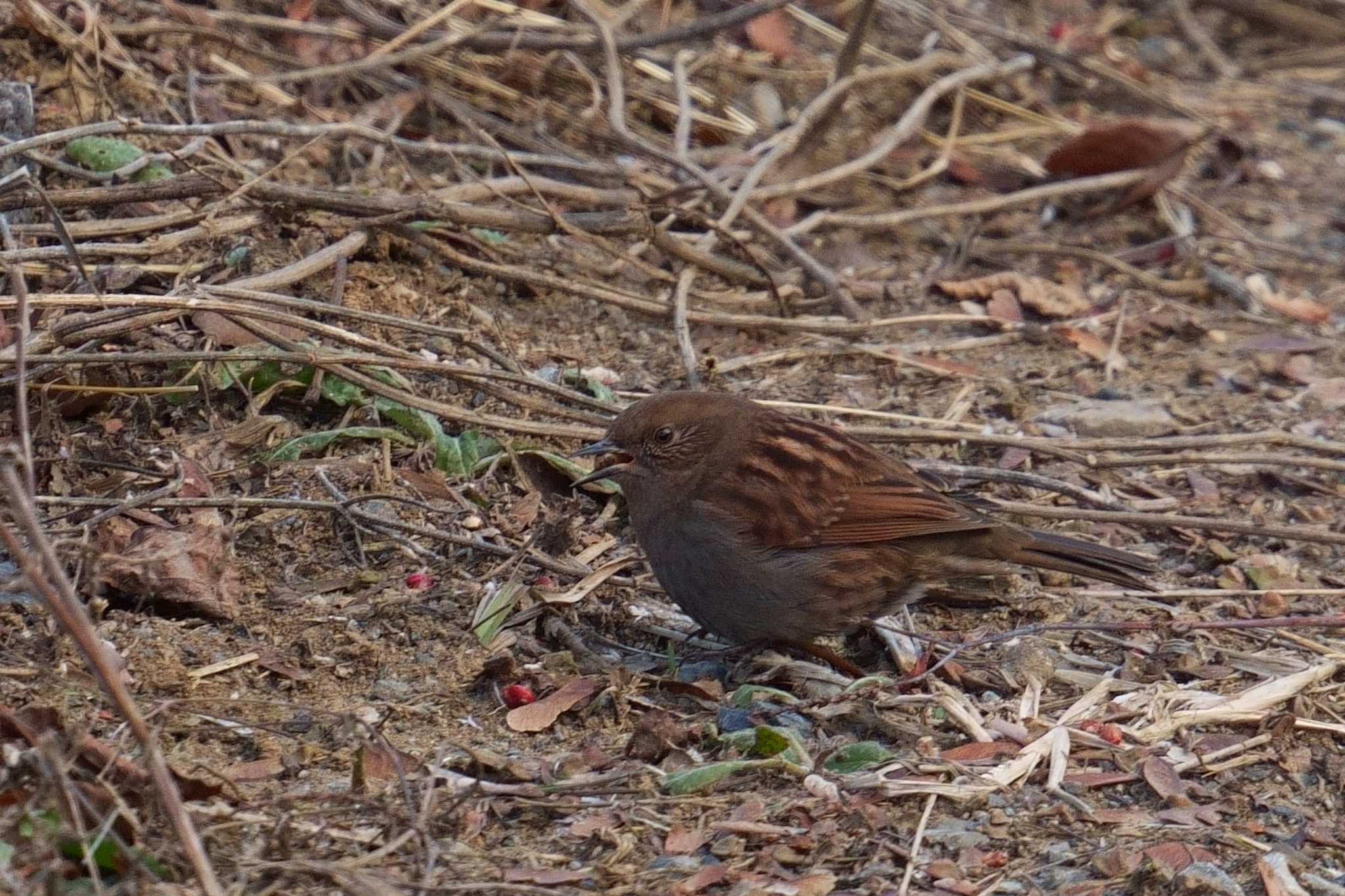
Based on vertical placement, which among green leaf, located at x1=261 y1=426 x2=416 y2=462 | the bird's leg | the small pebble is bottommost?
the bird's leg

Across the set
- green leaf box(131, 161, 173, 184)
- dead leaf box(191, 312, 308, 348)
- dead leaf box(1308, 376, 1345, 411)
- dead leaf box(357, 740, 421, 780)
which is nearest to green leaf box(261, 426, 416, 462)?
dead leaf box(191, 312, 308, 348)

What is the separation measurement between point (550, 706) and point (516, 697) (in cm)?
10

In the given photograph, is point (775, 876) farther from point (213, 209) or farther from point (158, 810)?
point (213, 209)

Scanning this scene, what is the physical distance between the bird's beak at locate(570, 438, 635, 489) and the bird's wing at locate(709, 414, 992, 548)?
29 cm

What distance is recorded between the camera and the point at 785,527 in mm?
4930

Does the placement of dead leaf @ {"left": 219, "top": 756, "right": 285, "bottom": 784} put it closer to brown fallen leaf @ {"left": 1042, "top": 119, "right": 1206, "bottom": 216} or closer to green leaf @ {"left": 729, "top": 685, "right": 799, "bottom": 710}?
green leaf @ {"left": 729, "top": 685, "right": 799, "bottom": 710}

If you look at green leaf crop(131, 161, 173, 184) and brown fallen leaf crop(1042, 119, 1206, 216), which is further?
brown fallen leaf crop(1042, 119, 1206, 216)

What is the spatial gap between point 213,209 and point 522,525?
4.93 feet

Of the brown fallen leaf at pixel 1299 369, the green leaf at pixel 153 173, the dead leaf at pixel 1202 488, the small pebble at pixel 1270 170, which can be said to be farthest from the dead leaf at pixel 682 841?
the small pebble at pixel 1270 170

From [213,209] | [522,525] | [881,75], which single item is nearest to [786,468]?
[522,525]

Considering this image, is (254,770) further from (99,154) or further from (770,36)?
(770,36)

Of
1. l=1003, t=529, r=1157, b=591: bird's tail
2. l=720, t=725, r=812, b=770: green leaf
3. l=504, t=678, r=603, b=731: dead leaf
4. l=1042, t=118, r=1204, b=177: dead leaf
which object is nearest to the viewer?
l=720, t=725, r=812, b=770: green leaf

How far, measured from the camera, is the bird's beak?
16.4 feet

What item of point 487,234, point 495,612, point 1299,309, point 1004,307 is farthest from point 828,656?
point 1299,309
